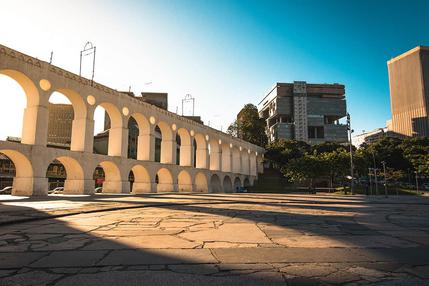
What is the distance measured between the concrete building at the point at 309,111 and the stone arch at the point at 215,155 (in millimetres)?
86816

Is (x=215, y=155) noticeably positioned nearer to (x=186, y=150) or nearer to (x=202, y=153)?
(x=202, y=153)

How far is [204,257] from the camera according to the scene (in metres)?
5.34

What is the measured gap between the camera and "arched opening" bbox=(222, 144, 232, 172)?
206 ft

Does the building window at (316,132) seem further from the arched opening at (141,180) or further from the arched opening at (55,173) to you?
the arched opening at (141,180)

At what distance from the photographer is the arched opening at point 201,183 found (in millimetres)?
51438

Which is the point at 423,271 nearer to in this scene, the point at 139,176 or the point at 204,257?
the point at 204,257

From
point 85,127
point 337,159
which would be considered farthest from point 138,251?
point 337,159

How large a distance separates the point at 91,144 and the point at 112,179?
201 inches

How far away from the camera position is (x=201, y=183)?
171ft

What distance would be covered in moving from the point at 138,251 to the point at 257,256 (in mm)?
2067

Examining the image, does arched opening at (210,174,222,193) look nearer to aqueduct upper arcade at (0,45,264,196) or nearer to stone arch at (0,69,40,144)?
aqueduct upper arcade at (0,45,264,196)

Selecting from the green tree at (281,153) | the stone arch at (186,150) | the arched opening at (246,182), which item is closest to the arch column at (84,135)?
the stone arch at (186,150)

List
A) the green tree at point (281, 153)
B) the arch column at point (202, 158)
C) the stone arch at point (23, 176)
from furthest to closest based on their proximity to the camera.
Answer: the green tree at point (281, 153) < the arch column at point (202, 158) < the stone arch at point (23, 176)

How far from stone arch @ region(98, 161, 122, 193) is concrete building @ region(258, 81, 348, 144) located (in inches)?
4432
